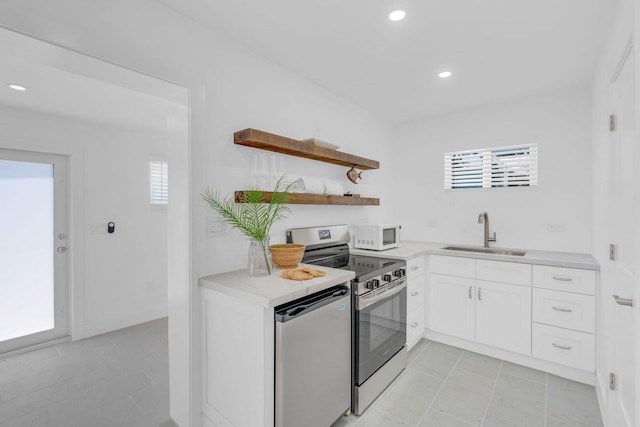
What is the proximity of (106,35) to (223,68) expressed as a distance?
2.22 ft

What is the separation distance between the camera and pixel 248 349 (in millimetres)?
1457

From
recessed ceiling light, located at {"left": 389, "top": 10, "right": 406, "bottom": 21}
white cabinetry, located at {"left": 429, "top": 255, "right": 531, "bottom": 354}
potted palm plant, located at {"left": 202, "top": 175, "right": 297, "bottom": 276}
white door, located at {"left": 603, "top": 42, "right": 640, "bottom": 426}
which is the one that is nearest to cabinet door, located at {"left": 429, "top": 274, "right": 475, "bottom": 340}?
white cabinetry, located at {"left": 429, "top": 255, "right": 531, "bottom": 354}

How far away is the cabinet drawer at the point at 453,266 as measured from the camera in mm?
2715

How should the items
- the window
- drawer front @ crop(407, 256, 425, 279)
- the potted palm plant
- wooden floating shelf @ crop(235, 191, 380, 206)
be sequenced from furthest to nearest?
the window
drawer front @ crop(407, 256, 425, 279)
wooden floating shelf @ crop(235, 191, 380, 206)
the potted palm plant

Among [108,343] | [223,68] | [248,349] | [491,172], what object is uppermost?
[223,68]

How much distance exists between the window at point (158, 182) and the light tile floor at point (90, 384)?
5.42 feet

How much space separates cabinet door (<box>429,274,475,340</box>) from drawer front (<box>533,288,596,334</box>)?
1.64ft

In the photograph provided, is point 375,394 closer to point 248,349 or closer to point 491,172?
point 248,349

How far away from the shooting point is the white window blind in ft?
9.96

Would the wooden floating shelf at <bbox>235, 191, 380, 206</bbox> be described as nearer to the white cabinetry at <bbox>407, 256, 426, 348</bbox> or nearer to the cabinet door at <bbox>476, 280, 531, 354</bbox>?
the white cabinetry at <bbox>407, 256, 426, 348</bbox>

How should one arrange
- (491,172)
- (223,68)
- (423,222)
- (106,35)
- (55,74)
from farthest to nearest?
(423,222), (491,172), (55,74), (223,68), (106,35)

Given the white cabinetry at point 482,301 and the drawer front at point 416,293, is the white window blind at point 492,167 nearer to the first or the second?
the white cabinetry at point 482,301

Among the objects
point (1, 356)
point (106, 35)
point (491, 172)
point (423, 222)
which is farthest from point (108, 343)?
point (491, 172)

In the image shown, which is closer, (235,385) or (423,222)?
(235,385)
